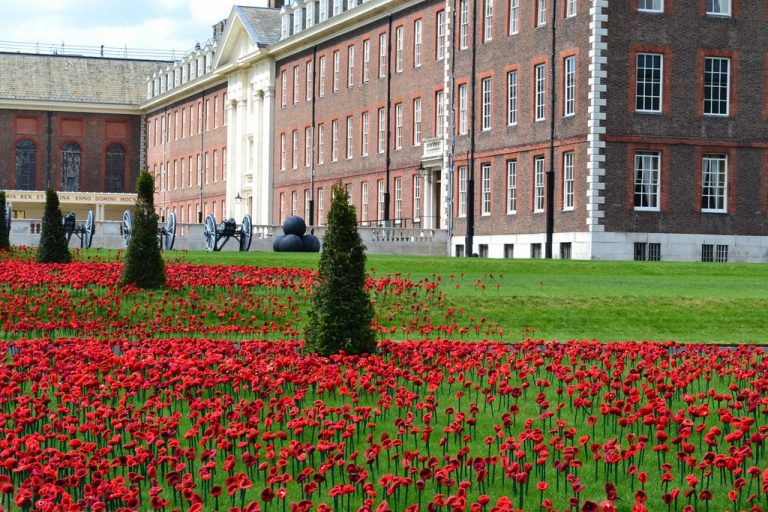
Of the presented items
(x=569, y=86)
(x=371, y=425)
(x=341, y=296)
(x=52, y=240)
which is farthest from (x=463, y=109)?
(x=371, y=425)

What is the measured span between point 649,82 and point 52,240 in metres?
24.1

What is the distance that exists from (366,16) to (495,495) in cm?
5832

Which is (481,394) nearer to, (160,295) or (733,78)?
(160,295)

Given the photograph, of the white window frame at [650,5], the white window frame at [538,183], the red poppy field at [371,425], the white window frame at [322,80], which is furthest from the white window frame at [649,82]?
the red poppy field at [371,425]

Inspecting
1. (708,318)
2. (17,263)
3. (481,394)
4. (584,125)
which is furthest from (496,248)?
(481,394)

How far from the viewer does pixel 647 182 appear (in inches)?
1876

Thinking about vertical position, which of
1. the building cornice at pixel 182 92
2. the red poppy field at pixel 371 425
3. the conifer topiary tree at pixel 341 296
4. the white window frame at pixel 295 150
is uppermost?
the building cornice at pixel 182 92

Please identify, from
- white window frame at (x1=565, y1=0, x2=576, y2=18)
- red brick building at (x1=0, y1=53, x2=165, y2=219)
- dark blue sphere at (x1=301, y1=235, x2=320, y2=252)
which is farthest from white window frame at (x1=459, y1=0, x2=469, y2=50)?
red brick building at (x1=0, y1=53, x2=165, y2=219)

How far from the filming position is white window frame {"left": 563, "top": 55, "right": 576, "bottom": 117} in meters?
48.4

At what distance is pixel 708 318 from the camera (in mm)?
22438

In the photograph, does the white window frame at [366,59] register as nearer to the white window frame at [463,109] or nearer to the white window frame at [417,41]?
the white window frame at [417,41]

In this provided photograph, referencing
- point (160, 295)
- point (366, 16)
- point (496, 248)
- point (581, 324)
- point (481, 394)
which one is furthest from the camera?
point (366, 16)

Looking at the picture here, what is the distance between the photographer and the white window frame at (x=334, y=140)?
70.8 meters

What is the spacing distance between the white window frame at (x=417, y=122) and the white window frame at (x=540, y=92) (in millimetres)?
10639
